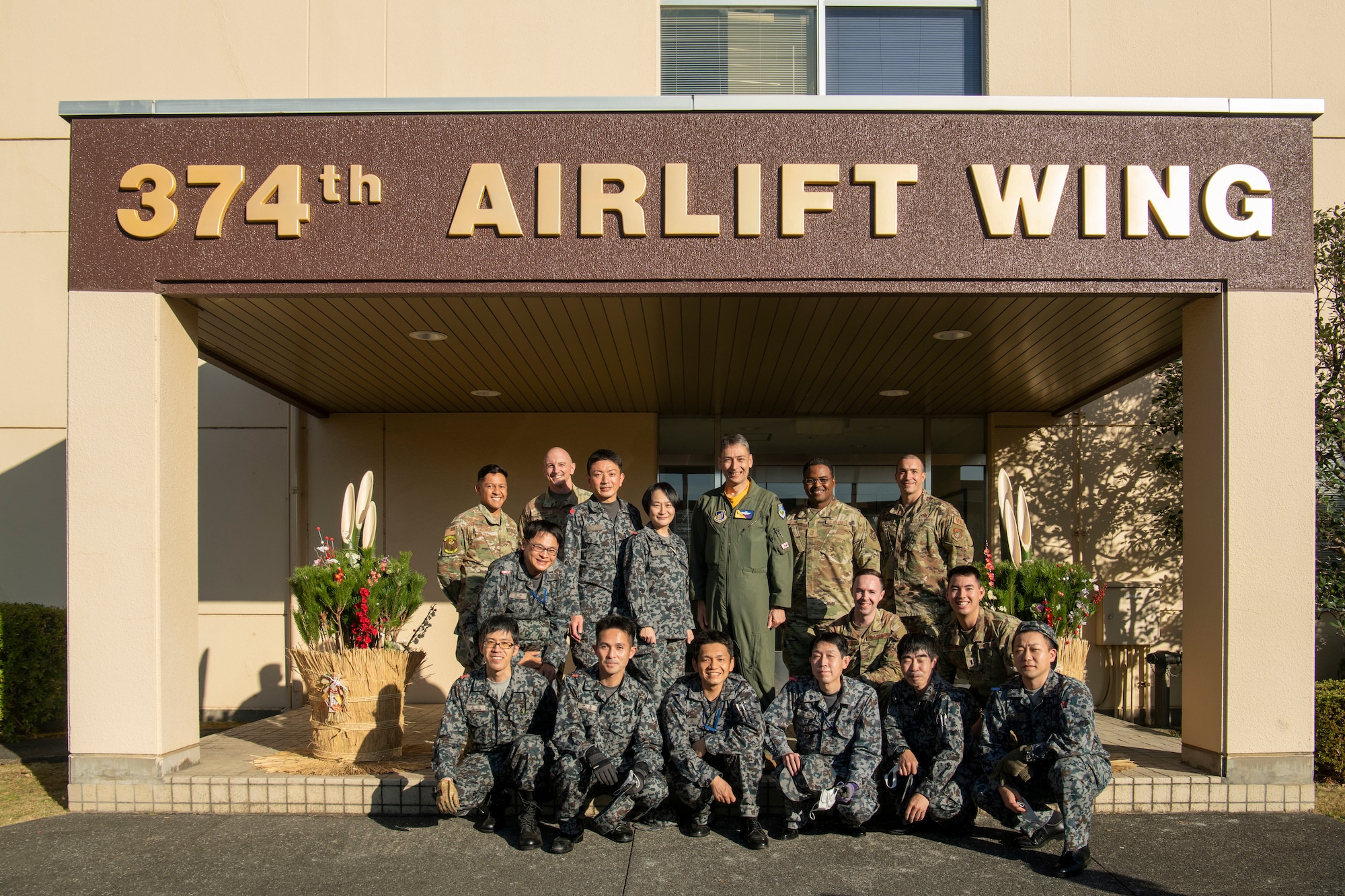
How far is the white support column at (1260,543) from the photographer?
4.56 metres

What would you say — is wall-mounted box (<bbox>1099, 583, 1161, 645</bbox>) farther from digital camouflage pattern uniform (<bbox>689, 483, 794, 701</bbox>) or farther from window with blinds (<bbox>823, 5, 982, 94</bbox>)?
window with blinds (<bbox>823, 5, 982, 94</bbox>)

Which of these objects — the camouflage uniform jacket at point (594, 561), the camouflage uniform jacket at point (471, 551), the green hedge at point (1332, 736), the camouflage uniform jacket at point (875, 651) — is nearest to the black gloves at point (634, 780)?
the camouflage uniform jacket at point (594, 561)

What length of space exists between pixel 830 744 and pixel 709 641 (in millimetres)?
760

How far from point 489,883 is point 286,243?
3394mm

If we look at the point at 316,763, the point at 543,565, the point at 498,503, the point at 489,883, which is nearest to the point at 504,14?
the point at 498,503

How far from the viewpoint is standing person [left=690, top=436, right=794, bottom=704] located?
4.85 metres

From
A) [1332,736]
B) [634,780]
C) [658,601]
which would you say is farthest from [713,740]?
[1332,736]

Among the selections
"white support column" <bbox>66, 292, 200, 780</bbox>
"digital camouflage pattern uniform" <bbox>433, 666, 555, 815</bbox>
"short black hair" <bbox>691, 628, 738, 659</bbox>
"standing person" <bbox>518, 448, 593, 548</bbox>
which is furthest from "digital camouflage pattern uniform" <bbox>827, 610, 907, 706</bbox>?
"white support column" <bbox>66, 292, 200, 780</bbox>

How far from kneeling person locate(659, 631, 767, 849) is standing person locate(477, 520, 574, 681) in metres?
0.83

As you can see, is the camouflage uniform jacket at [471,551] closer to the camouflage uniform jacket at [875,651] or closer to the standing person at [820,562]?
the standing person at [820,562]

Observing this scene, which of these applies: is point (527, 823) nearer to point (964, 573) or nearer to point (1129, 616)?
point (964, 573)

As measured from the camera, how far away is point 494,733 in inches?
170

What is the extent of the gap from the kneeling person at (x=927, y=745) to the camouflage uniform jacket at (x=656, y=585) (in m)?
1.18

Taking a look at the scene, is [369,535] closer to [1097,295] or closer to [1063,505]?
[1097,295]
